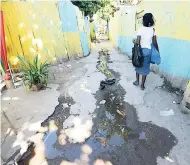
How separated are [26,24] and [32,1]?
766 mm

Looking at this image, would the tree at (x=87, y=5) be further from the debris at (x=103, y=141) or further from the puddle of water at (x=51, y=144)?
the debris at (x=103, y=141)

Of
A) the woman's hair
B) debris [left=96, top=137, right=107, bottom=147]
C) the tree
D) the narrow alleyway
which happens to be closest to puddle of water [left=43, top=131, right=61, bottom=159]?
the narrow alleyway

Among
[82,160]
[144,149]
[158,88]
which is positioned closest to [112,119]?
[144,149]

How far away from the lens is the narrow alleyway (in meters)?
2.51

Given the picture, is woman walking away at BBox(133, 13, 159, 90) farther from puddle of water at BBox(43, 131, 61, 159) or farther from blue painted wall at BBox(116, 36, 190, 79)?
puddle of water at BBox(43, 131, 61, 159)

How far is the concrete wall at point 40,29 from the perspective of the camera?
5.25 metres

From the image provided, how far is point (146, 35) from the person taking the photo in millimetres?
3912

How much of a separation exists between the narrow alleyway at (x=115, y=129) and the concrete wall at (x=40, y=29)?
1901mm

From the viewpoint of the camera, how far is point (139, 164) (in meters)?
2.37

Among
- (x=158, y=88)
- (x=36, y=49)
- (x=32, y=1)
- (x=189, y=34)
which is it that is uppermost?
(x=32, y=1)

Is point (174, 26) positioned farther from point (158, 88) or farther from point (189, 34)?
point (158, 88)

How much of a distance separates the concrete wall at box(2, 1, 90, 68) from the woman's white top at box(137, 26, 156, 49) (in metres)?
3.40

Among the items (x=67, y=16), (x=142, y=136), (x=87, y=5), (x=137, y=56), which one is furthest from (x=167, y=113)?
(x=87, y=5)

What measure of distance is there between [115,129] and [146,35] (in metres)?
2.07
